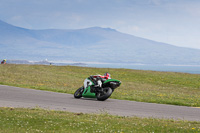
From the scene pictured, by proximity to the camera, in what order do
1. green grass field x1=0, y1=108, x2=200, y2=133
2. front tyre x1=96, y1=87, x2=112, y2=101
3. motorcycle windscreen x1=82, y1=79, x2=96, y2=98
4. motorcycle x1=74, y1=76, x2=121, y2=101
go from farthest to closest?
motorcycle windscreen x1=82, y1=79, x2=96, y2=98
motorcycle x1=74, y1=76, x2=121, y2=101
front tyre x1=96, y1=87, x2=112, y2=101
green grass field x1=0, y1=108, x2=200, y2=133

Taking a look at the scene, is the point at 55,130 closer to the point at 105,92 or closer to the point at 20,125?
the point at 20,125

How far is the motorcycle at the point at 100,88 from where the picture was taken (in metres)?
19.0

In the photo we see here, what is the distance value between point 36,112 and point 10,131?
381 cm

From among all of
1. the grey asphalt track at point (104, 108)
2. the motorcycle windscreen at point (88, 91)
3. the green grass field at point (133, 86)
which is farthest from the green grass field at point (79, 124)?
the green grass field at point (133, 86)

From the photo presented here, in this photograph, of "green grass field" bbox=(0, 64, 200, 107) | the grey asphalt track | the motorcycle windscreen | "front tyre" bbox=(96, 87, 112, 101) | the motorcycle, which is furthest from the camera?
"green grass field" bbox=(0, 64, 200, 107)

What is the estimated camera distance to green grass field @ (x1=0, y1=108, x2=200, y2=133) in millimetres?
10359

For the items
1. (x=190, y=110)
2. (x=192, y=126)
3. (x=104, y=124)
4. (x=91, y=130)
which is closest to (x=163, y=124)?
(x=192, y=126)

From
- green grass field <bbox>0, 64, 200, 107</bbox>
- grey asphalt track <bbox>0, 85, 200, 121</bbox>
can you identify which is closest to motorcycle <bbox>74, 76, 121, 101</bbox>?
grey asphalt track <bbox>0, 85, 200, 121</bbox>

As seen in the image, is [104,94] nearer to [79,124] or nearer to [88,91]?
[88,91]

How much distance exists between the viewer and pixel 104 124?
11430 mm

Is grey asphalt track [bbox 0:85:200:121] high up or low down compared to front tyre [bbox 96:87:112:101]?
down

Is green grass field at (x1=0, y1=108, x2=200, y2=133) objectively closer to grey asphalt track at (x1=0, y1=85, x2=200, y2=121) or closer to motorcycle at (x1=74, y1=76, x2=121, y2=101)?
grey asphalt track at (x1=0, y1=85, x2=200, y2=121)

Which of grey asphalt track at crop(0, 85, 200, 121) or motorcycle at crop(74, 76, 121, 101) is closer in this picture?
grey asphalt track at crop(0, 85, 200, 121)

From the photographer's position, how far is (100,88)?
19.3 meters
